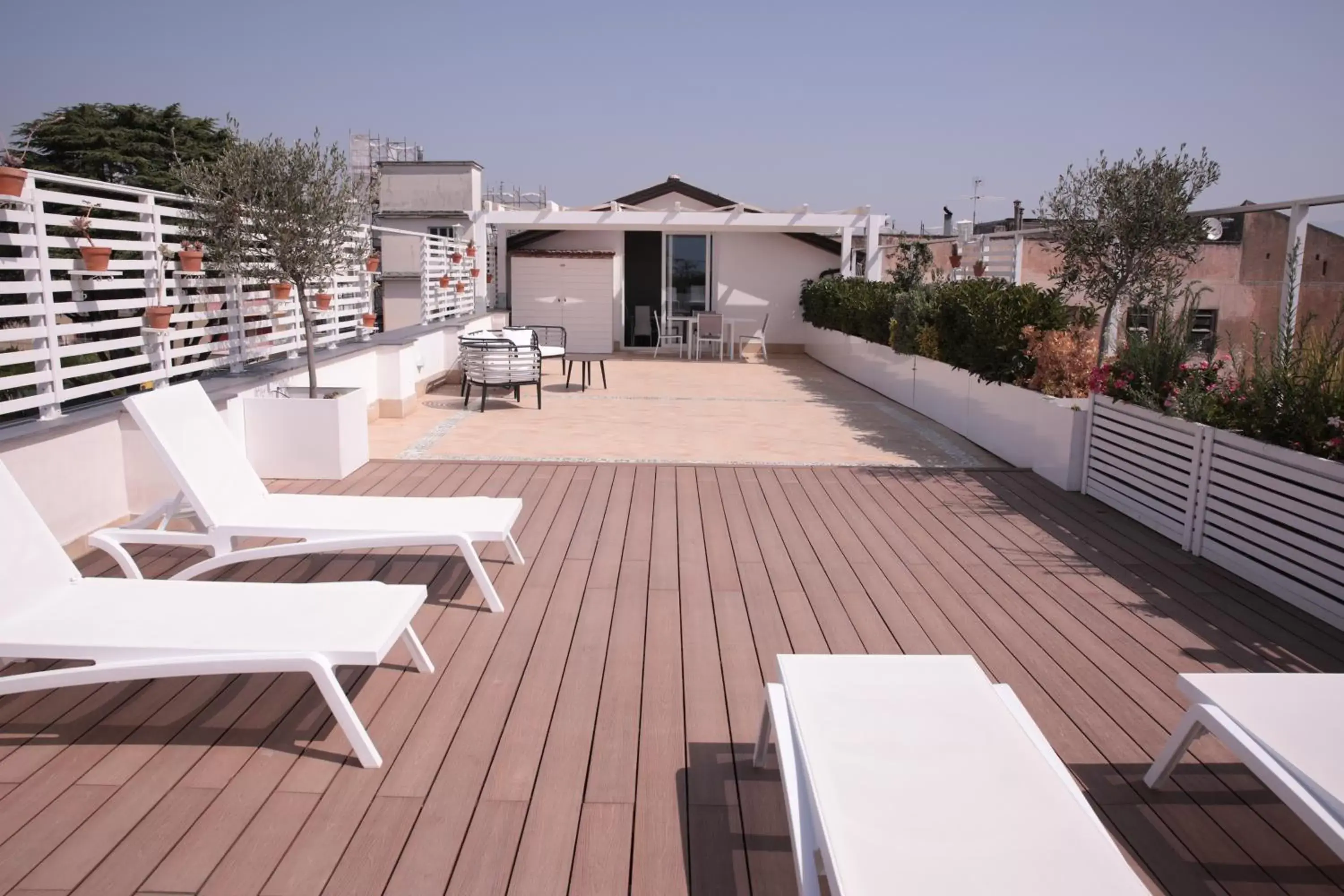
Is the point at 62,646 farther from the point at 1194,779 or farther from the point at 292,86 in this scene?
the point at 292,86

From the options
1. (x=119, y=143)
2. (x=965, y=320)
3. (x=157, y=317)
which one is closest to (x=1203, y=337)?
(x=965, y=320)

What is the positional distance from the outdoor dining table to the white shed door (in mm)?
1308

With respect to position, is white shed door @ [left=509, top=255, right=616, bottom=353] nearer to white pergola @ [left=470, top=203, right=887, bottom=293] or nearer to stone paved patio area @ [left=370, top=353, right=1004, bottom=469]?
white pergola @ [left=470, top=203, right=887, bottom=293]

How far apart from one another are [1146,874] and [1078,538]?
10.6 ft

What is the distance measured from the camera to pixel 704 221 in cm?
1639

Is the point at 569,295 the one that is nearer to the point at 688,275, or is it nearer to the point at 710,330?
the point at 688,275

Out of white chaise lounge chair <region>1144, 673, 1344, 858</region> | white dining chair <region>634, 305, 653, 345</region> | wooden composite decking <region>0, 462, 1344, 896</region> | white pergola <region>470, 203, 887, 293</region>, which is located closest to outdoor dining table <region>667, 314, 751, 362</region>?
white dining chair <region>634, 305, 653, 345</region>

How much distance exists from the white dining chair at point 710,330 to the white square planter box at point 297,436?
1068cm

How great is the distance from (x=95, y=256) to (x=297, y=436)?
5.97 ft

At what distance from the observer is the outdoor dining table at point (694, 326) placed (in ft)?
56.1

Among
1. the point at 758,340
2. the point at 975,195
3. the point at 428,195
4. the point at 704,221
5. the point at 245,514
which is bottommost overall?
the point at 245,514

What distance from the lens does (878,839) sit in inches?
77.9

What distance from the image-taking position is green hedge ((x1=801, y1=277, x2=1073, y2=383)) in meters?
8.04

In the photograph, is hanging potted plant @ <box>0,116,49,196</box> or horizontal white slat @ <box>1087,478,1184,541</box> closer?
hanging potted plant @ <box>0,116,49,196</box>
